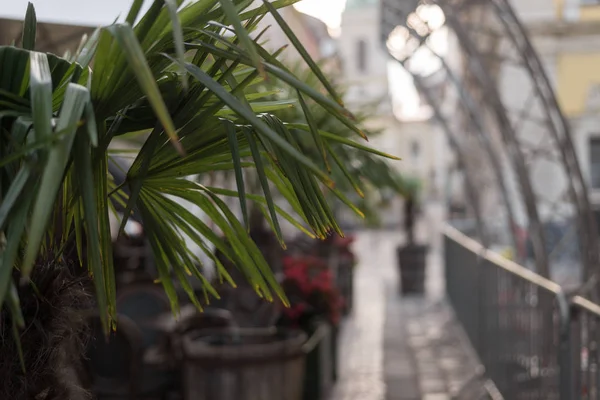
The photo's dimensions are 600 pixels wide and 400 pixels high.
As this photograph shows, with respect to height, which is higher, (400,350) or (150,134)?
(150,134)

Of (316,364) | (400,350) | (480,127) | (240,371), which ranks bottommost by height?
(400,350)

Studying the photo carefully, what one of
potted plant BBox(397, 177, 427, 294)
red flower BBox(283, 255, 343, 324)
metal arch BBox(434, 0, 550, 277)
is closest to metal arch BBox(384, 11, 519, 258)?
metal arch BBox(434, 0, 550, 277)

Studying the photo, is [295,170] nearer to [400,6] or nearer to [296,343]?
[296,343]

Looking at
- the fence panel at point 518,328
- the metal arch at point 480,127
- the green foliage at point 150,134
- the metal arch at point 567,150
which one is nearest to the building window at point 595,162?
the metal arch at point 480,127

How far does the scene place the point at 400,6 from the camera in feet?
31.2

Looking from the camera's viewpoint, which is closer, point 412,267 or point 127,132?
point 127,132

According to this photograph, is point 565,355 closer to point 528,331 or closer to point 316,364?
point 528,331

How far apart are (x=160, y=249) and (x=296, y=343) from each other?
194cm

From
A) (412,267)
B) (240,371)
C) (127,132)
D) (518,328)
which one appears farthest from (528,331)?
(412,267)

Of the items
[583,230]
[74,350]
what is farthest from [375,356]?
[74,350]

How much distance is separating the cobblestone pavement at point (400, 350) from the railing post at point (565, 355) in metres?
3.19

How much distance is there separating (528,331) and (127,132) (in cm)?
317

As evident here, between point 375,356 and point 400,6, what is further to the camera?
point 400,6

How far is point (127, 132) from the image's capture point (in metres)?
2.04
